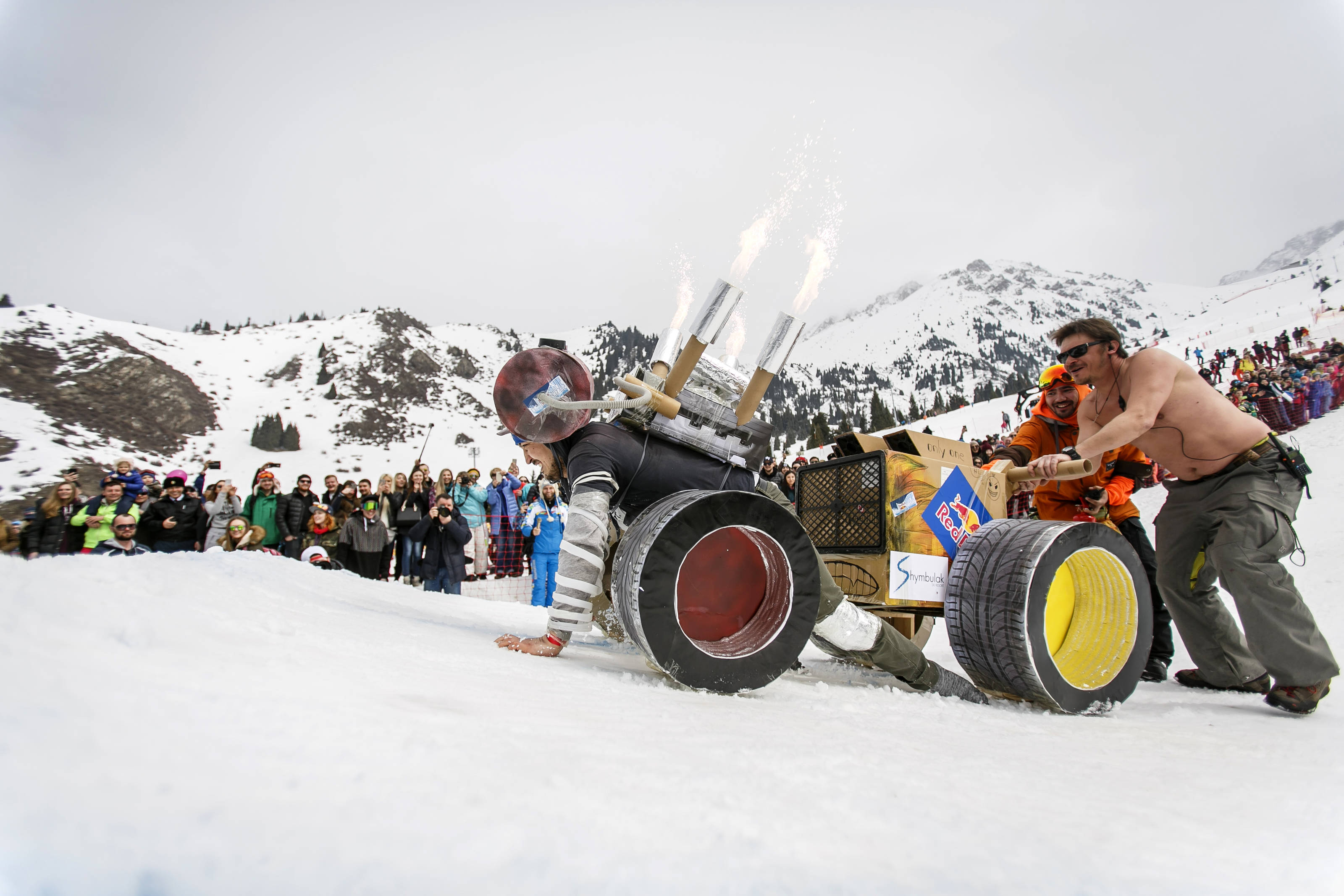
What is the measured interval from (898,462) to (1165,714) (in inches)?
58.5

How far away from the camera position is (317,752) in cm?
78

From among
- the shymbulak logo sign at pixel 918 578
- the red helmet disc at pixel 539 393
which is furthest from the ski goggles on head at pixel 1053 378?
the red helmet disc at pixel 539 393

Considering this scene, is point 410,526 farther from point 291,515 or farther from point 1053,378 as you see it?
point 1053,378

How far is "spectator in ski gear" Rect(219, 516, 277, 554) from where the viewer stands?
621 centimetres

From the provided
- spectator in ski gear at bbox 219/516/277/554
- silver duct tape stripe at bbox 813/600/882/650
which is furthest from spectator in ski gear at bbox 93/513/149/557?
silver duct tape stripe at bbox 813/600/882/650

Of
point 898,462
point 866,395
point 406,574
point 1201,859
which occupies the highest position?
point 866,395

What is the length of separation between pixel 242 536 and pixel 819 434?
38281 millimetres

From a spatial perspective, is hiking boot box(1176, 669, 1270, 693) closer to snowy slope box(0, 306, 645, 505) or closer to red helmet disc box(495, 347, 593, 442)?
red helmet disc box(495, 347, 593, 442)

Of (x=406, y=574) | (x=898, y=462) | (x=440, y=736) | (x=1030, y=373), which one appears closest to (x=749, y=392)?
(x=898, y=462)

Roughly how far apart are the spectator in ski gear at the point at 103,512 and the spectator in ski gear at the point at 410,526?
219 cm

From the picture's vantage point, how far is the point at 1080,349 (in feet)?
9.92

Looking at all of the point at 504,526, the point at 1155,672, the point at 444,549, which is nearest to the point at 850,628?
the point at 1155,672

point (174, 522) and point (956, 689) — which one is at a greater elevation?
point (956, 689)

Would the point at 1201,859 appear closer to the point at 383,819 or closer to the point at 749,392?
the point at 383,819
